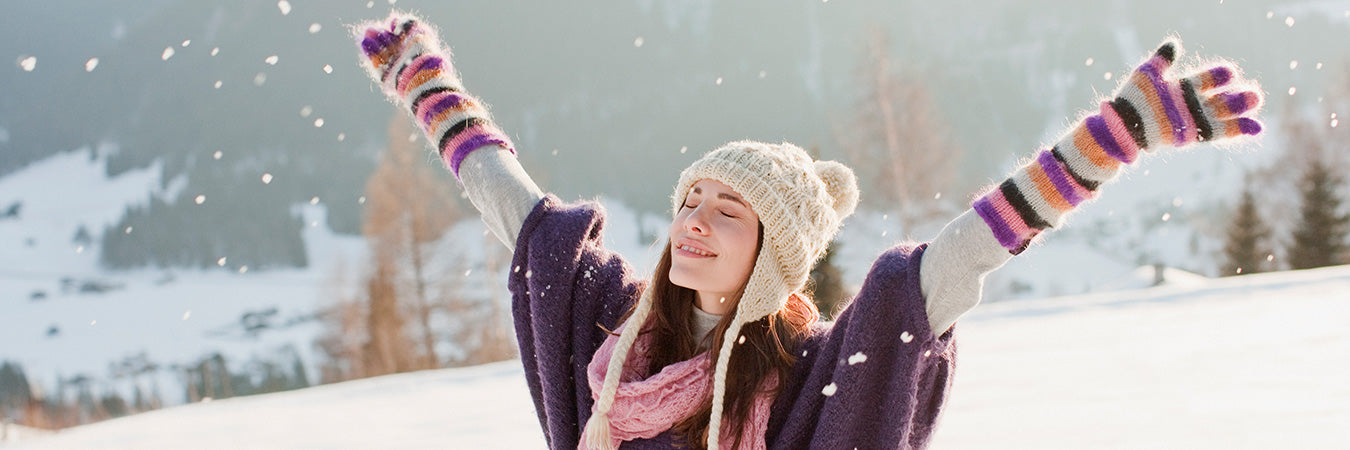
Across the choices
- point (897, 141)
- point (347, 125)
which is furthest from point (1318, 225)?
point (347, 125)

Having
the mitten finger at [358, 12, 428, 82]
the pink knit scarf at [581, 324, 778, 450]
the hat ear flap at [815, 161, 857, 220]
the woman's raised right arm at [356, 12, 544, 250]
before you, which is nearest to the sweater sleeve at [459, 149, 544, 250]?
the woman's raised right arm at [356, 12, 544, 250]

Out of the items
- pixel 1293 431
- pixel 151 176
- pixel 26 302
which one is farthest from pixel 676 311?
pixel 151 176

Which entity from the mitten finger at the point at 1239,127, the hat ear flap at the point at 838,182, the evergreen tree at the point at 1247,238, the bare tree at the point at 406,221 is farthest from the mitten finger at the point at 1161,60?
the evergreen tree at the point at 1247,238

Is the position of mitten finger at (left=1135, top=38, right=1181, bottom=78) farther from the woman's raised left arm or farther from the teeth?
the teeth

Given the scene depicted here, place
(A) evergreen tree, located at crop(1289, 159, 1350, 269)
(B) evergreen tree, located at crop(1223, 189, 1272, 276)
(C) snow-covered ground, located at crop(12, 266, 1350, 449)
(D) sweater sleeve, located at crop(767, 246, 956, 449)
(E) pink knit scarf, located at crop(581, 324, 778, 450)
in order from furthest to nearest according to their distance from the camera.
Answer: (B) evergreen tree, located at crop(1223, 189, 1272, 276) → (A) evergreen tree, located at crop(1289, 159, 1350, 269) → (C) snow-covered ground, located at crop(12, 266, 1350, 449) → (E) pink knit scarf, located at crop(581, 324, 778, 450) → (D) sweater sleeve, located at crop(767, 246, 956, 449)

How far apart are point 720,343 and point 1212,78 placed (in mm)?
841

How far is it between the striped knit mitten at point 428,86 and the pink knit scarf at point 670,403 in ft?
2.05

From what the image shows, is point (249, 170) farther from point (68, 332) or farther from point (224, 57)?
point (68, 332)

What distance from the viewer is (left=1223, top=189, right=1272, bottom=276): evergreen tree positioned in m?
14.7

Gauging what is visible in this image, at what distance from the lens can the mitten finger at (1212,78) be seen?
3.68 feet

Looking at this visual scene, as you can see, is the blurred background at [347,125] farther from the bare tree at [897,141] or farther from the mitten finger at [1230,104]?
the mitten finger at [1230,104]

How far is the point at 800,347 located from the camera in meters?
1.47

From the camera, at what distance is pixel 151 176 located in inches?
2391

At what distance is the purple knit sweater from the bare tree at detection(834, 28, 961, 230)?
11.0 metres
